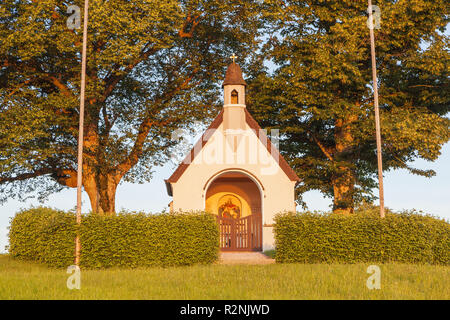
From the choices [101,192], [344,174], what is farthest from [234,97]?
[101,192]

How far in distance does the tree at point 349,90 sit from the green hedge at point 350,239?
9.80 m

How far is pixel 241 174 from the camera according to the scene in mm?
27406

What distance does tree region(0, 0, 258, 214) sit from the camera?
2645 centimetres

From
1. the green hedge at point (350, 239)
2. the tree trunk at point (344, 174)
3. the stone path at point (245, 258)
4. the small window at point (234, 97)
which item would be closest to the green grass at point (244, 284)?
the green hedge at point (350, 239)

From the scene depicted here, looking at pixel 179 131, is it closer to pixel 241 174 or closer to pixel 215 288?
pixel 241 174

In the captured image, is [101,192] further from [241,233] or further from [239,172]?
[241,233]

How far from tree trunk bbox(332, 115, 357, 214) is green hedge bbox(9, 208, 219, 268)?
13.0 m

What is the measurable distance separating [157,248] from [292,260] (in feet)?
16.8

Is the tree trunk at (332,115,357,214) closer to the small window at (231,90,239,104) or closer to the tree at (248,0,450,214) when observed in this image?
the tree at (248,0,450,214)

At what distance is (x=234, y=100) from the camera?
Result: 2772 centimetres

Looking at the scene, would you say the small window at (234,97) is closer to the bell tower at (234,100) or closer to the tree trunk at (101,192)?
the bell tower at (234,100)

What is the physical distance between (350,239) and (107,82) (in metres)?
20.1

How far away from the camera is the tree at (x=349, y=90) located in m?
28.3

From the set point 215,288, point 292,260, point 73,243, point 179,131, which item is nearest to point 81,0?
point 179,131
